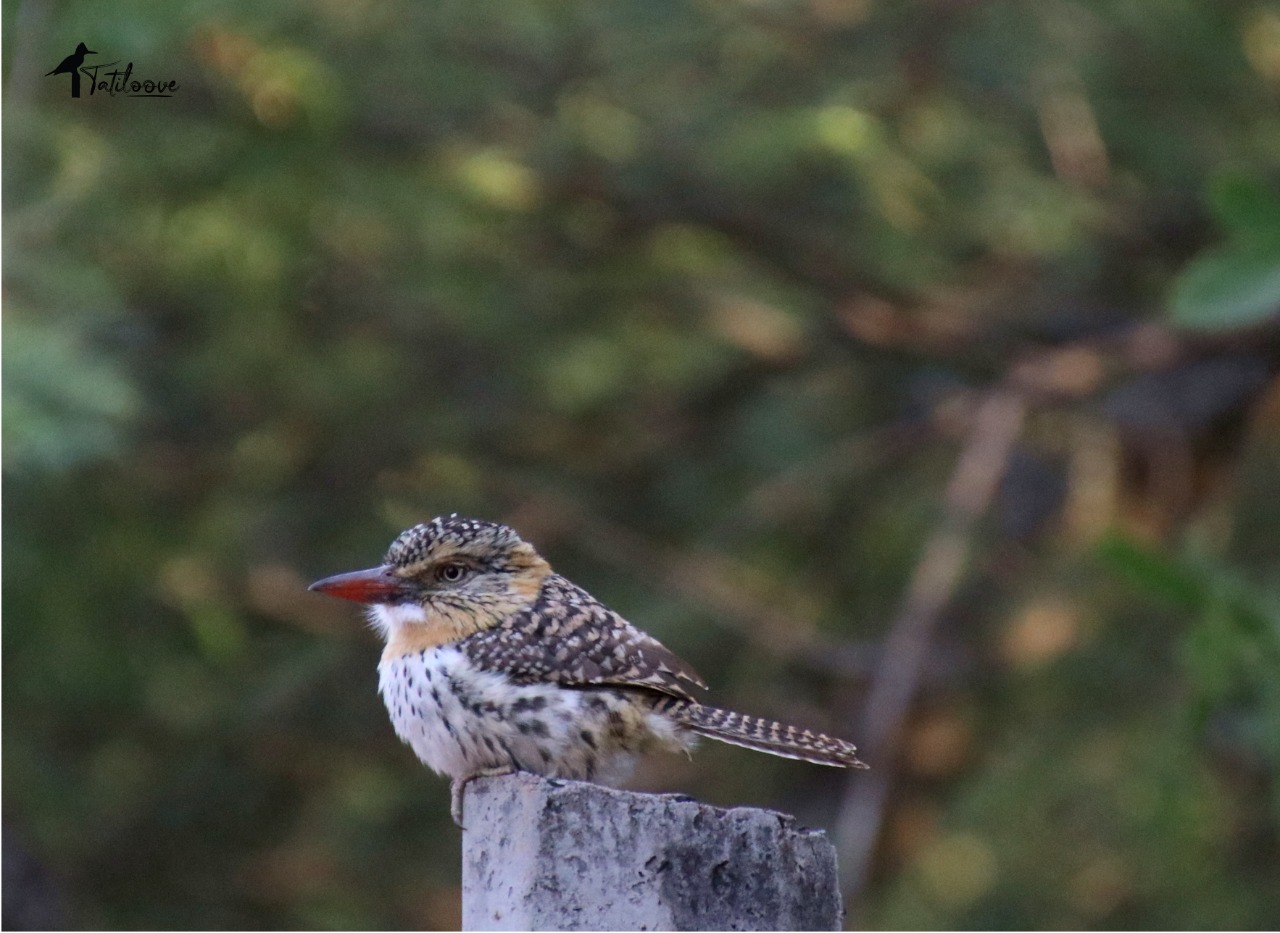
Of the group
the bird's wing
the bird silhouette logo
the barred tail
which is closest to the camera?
the barred tail

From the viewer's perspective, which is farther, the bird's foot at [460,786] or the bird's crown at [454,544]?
the bird's crown at [454,544]

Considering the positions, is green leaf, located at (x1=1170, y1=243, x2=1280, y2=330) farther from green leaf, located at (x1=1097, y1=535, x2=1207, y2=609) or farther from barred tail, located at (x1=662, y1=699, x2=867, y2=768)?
barred tail, located at (x1=662, y1=699, x2=867, y2=768)

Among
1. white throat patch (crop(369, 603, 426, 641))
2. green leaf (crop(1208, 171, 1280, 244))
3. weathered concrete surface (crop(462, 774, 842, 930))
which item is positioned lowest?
weathered concrete surface (crop(462, 774, 842, 930))

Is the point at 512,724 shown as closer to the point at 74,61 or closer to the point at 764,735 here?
the point at 764,735

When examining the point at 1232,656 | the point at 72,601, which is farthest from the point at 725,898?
the point at 72,601

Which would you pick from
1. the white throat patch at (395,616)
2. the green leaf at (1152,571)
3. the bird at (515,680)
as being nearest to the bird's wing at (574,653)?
the bird at (515,680)

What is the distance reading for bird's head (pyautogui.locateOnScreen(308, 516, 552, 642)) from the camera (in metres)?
4.81

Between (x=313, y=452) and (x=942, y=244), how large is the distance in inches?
128

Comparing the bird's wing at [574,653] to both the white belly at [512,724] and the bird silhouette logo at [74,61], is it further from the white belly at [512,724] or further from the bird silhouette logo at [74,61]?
the bird silhouette logo at [74,61]

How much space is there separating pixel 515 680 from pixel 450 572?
1.61ft

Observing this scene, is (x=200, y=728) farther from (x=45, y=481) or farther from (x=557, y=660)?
(x=557, y=660)

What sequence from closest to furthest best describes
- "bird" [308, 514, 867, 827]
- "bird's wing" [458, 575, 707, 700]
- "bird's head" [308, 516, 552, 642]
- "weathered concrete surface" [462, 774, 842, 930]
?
"weathered concrete surface" [462, 774, 842, 930], "bird" [308, 514, 867, 827], "bird's wing" [458, 575, 707, 700], "bird's head" [308, 516, 552, 642]

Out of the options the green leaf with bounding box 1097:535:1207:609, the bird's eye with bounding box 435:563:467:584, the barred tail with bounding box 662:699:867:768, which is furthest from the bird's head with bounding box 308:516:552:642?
the green leaf with bounding box 1097:535:1207:609

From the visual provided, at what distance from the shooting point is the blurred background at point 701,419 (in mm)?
9281
